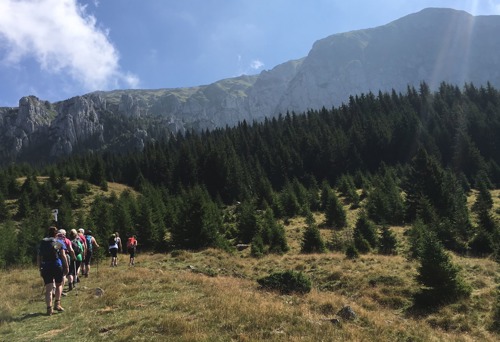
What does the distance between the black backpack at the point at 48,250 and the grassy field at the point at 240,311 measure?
1931 millimetres

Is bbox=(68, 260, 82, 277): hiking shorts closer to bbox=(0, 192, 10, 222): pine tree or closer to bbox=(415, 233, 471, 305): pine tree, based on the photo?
bbox=(415, 233, 471, 305): pine tree

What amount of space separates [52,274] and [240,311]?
6619mm

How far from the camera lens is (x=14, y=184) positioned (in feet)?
256

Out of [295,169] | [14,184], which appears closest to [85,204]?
[14,184]

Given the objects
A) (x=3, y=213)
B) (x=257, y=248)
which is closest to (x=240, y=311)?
(x=257, y=248)

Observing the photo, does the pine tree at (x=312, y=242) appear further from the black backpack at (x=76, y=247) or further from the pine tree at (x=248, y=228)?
the black backpack at (x=76, y=247)

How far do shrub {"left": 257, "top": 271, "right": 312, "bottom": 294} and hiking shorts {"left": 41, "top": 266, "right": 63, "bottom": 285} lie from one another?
8.37m

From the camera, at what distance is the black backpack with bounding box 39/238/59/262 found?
40.2 ft

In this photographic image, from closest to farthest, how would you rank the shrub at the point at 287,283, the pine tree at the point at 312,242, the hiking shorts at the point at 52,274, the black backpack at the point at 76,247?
the hiking shorts at the point at 52,274
the shrub at the point at 287,283
the black backpack at the point at 76,247
the pine tree at the point at 312,242

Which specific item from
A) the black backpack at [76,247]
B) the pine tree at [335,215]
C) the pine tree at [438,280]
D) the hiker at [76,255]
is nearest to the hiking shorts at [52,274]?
the hiker at [76,255]

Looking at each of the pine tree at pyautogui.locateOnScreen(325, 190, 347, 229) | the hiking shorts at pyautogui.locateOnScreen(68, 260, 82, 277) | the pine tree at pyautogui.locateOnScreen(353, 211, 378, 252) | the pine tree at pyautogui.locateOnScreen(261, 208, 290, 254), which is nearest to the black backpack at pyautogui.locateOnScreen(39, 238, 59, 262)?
the hiking shorts at pyautogui.locateOnScreen(68, 260, 82, 277)

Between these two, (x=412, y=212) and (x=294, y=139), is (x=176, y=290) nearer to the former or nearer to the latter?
(x=412, y=212)

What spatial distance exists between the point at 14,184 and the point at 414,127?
102726mm

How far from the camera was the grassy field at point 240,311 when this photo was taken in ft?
31.0
